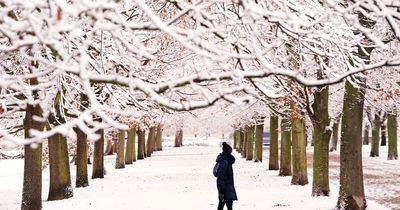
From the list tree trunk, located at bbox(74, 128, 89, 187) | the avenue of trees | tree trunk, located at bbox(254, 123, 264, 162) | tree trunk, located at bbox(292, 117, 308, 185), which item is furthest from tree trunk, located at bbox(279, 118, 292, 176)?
tree trunk, located at bbox(74, 128, 89, 187)

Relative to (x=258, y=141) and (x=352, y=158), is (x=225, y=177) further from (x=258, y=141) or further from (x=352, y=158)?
(x=258, y=141)

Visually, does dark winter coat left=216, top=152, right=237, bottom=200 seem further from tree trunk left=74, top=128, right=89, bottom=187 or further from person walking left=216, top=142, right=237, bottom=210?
tree trunk left=74, top=128, right=89, bottom=187

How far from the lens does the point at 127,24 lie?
177 inches

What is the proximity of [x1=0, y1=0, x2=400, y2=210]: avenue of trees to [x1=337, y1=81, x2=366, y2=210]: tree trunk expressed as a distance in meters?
0.02

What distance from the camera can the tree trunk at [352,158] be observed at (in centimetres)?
1237

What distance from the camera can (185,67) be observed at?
37.5 feet

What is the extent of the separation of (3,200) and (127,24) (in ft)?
48.9

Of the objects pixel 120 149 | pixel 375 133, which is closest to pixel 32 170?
pixel 120 149

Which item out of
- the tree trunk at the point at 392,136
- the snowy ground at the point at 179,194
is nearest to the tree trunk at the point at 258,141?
the snowy ground at the point at 179,194

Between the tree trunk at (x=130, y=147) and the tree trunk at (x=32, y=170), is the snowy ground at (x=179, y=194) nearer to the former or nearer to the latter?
the tree trunk at (x=32, y=170)

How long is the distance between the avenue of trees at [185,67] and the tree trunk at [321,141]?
0.03m

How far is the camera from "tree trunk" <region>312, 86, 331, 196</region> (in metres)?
15.4

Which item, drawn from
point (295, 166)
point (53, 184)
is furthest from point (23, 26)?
point (295, 166)

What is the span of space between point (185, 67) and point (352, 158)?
431cm
